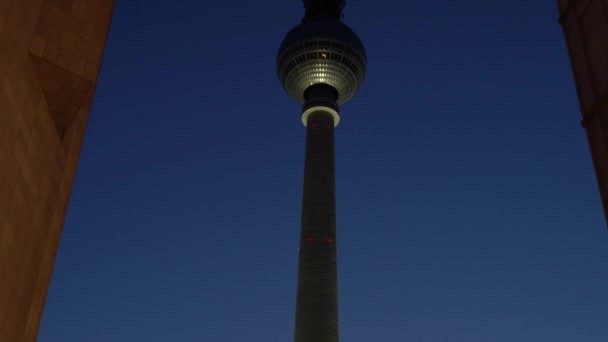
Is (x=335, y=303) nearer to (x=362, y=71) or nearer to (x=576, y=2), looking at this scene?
(x=362, y=71)

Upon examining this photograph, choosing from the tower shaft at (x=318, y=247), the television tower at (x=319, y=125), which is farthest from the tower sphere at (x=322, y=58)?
the tower shaft at (x=318, y=247)

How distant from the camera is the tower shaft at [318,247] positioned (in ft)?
206

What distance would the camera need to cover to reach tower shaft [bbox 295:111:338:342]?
206ft

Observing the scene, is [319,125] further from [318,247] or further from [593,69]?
[593,69]

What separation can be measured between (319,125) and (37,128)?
204ft

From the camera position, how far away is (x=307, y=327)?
62438mm

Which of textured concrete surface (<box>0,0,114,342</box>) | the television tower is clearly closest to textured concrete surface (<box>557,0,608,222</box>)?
textured concrete surface (<box>0,0,114,342</box>)

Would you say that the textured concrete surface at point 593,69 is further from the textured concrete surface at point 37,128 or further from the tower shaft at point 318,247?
the tower shaft at point 318,247

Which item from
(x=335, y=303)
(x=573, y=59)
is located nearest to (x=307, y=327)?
(x=335, y=303)

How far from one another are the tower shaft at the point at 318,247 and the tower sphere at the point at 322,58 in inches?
437

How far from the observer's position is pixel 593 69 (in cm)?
1389

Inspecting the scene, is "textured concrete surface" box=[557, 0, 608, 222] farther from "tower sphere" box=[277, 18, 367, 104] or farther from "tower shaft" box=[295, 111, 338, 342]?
"tower sphere" box=[277, 18, 367, 104]

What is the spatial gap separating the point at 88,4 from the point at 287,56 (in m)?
70.5

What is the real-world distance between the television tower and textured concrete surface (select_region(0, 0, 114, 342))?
44971 millimetres
